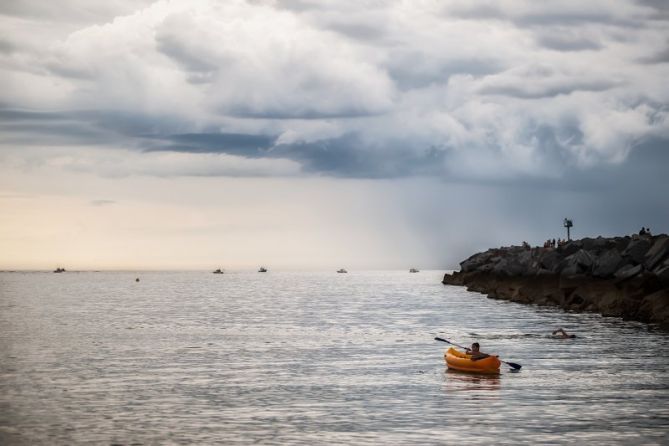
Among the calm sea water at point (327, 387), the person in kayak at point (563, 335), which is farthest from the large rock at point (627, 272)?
the person in kayak at point (563, 335)

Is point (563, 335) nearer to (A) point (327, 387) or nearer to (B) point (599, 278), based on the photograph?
(B) point (599, 278)

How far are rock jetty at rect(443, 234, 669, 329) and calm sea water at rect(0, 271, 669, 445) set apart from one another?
3.53 meters

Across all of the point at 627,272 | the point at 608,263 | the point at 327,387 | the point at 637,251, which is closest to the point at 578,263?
the point at 608,263

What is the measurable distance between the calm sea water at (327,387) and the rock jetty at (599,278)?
3.53 meters

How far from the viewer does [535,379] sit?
134ft

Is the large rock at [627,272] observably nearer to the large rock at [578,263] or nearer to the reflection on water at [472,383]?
the large rock at [578,263]

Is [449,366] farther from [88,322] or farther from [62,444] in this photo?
[88,322]

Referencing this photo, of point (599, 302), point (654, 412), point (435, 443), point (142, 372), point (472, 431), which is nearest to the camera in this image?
point (435, 443)

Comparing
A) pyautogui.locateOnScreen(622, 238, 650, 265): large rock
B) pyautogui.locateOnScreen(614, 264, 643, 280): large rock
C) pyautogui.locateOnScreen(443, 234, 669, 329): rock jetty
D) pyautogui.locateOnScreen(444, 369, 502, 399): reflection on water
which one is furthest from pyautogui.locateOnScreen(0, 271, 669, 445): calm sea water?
pyautogui.locateOnScreen(622, 238, 650, 265): large rock

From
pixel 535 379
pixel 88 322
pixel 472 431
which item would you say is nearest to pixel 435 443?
pixel 472 431

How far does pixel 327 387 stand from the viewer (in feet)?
126

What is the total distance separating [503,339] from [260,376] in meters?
25.5

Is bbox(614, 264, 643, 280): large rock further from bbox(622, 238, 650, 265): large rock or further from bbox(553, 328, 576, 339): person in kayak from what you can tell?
bbox(553, 328, 576, 339): person in kayak

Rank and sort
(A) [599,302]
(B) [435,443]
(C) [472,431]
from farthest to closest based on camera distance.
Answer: (A) [599,302]
(C) [472,431]
(B) [435,443]
